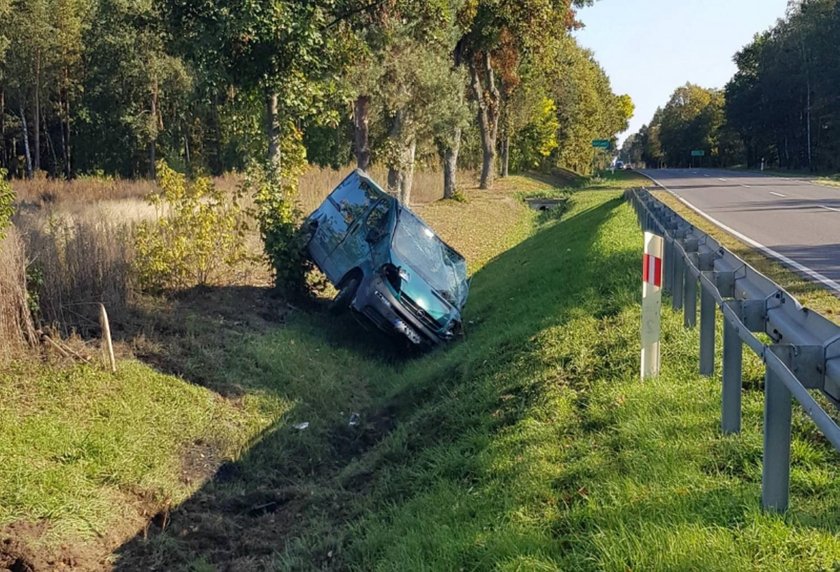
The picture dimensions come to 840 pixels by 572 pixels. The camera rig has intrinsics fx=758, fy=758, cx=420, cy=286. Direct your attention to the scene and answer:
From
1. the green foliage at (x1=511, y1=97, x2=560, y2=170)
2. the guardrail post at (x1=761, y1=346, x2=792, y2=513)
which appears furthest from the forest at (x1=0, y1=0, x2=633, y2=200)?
the guardrail post at (x1=761, y1=346, x2=792, y2=513)

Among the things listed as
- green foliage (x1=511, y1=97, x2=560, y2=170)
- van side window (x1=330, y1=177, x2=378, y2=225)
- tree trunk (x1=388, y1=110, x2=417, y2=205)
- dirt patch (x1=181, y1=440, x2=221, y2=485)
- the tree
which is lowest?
dirt patch (x1=181, y1=440, x2=221, y2=485)

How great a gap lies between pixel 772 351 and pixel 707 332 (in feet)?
7.32

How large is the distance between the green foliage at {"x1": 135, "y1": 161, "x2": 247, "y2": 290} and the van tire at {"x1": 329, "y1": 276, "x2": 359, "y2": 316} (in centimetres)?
177

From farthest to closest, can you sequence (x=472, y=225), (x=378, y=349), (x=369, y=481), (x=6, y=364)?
(x=472, y=225) < (x=378, y=349) < (x=6, y=364) < (x=369, y=481)

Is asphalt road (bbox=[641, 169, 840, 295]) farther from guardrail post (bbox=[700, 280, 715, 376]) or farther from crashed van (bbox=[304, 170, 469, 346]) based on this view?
crashed van (bbox=[304, 170, 469, 346])

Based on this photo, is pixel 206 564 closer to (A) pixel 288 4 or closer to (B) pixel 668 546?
(B) pixel 668 546

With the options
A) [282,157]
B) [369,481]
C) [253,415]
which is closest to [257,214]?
[282,157]

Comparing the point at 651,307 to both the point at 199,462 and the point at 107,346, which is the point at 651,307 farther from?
the point at 107,346

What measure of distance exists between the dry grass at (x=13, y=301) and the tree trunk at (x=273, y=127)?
5.44 m

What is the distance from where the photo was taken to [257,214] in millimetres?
11938

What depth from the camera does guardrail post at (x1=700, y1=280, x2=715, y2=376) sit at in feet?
16.9

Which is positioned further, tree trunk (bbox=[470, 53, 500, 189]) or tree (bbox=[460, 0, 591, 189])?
tree trunk (bbox=[470, 53, 500, 189])

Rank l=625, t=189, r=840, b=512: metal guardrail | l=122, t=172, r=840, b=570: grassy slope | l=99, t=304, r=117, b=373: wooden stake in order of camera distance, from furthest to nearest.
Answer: l=99, t=304, r=117, b=373: wooden stake, l=122, t=172, r=840, b=570: grassy slope, l=625, t=189, r=840, b=512: metal guardrail

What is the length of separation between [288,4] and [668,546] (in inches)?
399
